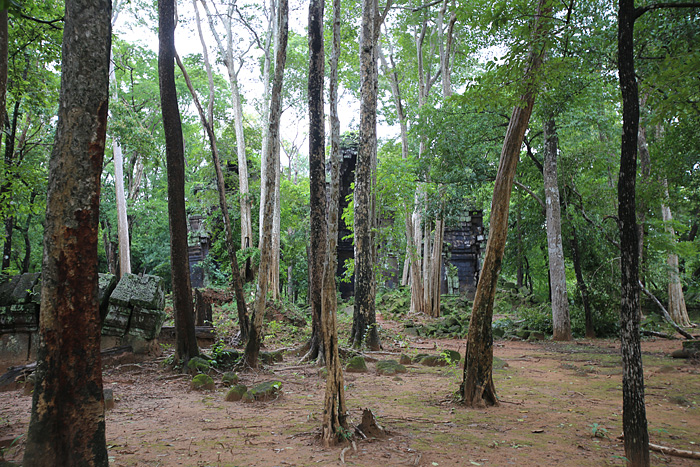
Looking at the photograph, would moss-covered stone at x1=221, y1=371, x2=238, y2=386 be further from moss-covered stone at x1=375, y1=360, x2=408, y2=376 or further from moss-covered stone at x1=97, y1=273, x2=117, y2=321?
moss-covered stone at x1=97, y1=273, x2=117, y2=321

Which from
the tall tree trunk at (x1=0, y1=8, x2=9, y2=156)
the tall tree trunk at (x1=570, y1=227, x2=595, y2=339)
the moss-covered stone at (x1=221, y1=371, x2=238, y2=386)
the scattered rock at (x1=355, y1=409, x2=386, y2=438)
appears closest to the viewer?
the scattered rock at (x1=355, y1=409, x2=386, y2=438)

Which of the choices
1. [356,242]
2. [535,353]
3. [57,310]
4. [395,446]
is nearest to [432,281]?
[535,353]

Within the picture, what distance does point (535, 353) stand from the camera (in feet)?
35.6

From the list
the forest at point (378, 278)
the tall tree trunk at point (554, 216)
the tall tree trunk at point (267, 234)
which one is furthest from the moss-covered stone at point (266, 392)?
the tall tree trunk at point (554, 216)

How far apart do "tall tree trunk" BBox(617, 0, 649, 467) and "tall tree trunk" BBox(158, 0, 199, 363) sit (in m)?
6.27

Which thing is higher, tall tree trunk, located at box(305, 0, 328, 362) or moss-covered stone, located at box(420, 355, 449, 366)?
tall tree trunk, located at box(305, 0, 328, 362)

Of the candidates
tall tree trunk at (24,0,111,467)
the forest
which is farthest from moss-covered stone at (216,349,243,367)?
tall tree trunk at (24,0,111,467)

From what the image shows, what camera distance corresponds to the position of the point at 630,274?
3.54 m

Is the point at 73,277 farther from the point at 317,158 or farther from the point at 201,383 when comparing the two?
the point at 317,158

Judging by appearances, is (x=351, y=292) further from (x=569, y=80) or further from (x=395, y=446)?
(x=395, y=446)

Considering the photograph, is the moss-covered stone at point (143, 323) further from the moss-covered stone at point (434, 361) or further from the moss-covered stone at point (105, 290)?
the moss-covered stone at point (434, 361)

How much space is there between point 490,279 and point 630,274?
218 cm

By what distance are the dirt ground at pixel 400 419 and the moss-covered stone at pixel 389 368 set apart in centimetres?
18

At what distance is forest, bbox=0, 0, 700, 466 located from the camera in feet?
10.3
